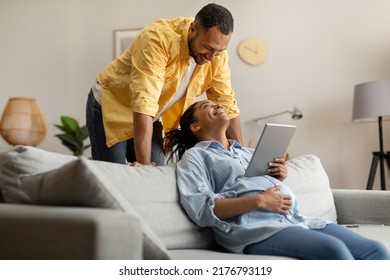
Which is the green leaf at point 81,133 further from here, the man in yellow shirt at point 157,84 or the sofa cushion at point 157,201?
the sofa cushion at point 157,201

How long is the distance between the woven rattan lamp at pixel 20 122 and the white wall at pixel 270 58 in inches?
11.8

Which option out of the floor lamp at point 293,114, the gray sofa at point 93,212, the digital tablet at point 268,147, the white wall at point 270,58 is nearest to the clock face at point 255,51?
the white wall at point 270,58

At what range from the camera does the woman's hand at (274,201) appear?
1524 millimetres

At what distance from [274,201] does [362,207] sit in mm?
926

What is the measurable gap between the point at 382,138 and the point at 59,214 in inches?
134

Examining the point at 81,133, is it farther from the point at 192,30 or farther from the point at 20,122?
the point at 192,30

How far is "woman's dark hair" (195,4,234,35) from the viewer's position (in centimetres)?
197

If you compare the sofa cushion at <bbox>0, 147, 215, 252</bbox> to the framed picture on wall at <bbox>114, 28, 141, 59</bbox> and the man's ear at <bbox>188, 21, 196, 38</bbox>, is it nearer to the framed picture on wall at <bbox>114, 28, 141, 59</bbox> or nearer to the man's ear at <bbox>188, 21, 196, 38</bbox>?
the man's ear at <bbox>188, 21, 196, 38</bbox>

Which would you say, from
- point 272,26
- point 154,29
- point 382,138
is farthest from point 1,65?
point 382,138

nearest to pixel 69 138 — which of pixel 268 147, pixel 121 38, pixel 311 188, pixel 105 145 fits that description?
pixel 121 38

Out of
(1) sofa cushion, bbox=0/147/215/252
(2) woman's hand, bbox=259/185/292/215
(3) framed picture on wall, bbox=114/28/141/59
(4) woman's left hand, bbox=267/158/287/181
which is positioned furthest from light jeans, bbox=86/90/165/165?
(3) framed picture on wall, bbox=114/28/141/59

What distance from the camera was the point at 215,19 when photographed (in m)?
1.97
